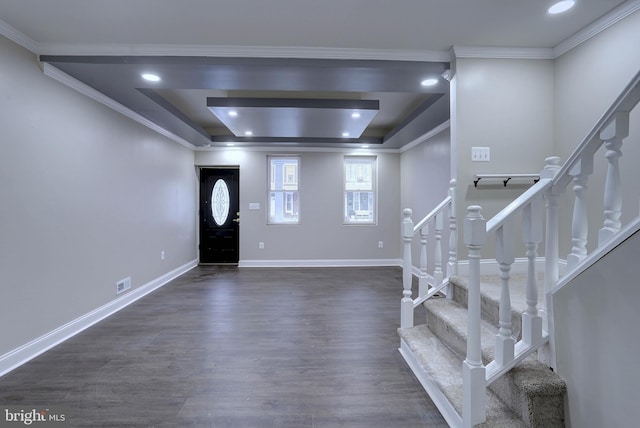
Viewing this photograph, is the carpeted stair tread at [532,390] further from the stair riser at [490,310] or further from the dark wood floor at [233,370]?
the dark wood floor at [233,370]

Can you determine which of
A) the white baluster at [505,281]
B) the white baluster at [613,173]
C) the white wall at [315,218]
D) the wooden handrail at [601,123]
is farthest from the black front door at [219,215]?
the white baluster at [613,173]

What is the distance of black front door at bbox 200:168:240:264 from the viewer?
18.8 feet

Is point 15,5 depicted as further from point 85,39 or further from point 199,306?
point 199,306

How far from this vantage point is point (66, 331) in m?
2.55

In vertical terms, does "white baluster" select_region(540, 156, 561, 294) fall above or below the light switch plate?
below

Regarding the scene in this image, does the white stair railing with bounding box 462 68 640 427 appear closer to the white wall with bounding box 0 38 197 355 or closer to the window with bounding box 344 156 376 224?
the white wall with bounding box 0 38 197 355

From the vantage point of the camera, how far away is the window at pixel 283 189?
5.63 meters

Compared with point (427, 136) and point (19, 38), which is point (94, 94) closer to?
point (19, 38)

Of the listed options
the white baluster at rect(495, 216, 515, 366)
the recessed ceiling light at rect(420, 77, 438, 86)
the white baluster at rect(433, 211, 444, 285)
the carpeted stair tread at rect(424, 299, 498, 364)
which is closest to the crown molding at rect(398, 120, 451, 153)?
the recessed ceiling light at rect(420, 77, 438, 86)

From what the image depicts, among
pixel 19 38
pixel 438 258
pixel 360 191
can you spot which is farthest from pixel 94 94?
pixel 360 191

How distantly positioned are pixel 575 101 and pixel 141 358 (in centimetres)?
399

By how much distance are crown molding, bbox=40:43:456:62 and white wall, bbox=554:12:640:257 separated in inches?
46.8

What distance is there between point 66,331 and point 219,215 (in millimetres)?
3371

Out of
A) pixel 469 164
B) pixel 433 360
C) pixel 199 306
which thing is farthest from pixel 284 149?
pixel 433 360
